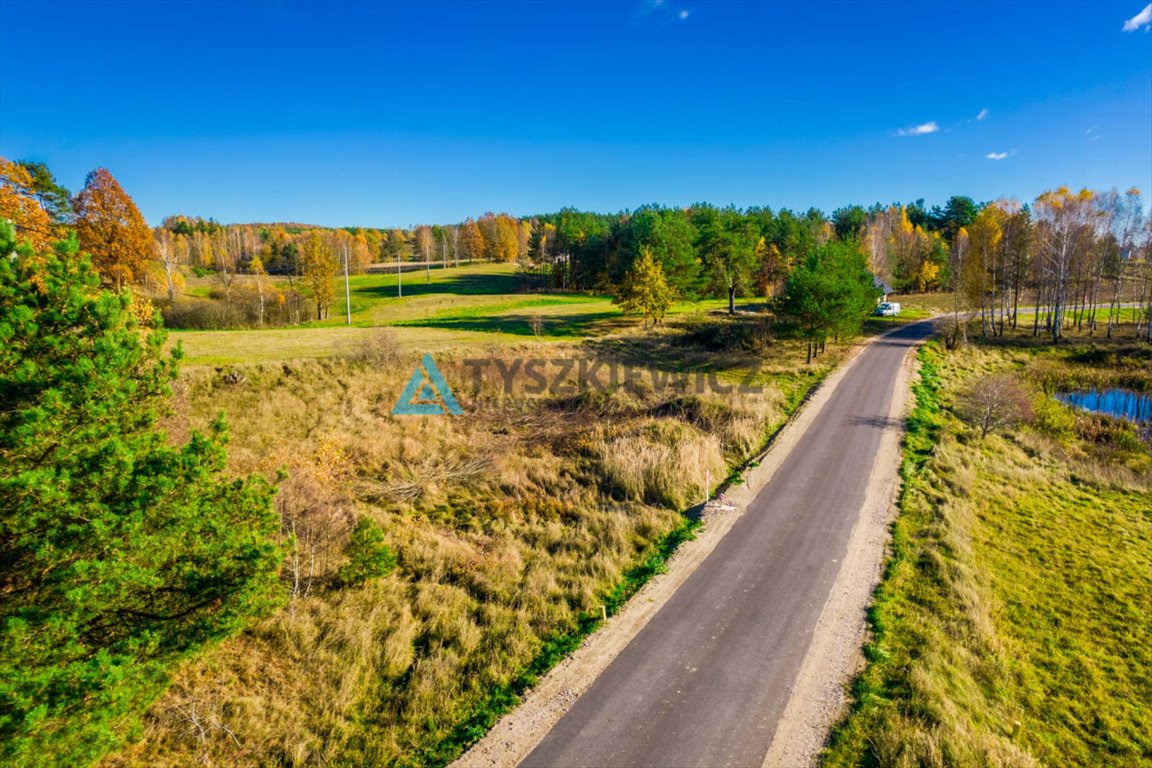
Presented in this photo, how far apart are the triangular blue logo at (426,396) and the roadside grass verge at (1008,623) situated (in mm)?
23133

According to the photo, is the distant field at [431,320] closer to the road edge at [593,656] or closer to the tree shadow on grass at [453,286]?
the tree shadow on grass at [453,286]

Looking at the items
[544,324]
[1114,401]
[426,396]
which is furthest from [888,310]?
[426,396]

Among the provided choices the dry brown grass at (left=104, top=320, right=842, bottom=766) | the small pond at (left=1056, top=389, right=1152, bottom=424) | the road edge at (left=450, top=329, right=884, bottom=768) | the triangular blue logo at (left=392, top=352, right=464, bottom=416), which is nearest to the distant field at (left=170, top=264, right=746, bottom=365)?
the triangular blue logo at (left=392, top=352, right=464, bottom=416)

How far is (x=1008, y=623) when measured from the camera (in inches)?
480

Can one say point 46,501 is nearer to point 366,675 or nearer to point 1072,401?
point 366,675

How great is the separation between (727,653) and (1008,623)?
727 centimetres

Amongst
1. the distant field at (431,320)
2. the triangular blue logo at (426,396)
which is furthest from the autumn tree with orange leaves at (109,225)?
the triangular blue logo at (426,396)

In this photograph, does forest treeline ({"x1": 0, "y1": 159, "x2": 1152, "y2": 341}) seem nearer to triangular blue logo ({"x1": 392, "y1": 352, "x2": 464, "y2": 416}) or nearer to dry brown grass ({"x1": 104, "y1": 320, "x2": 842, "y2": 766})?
dry brown grass ({"x1": 104, "y1": 320, "x2": 842, "y2": 766})

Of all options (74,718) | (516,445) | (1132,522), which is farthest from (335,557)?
(1132,522)

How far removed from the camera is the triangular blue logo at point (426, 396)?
→ 2938 cm

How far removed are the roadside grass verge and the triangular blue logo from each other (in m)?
23.1

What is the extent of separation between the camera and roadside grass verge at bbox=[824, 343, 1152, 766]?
880 cm

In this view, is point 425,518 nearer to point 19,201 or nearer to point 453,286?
point 19,201

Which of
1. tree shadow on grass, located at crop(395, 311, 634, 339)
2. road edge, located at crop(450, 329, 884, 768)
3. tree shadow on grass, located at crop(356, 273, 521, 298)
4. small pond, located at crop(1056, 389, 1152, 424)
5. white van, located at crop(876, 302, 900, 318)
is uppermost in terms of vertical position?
tree shadow on grass, located at crop(356, 273, 521, 298)
